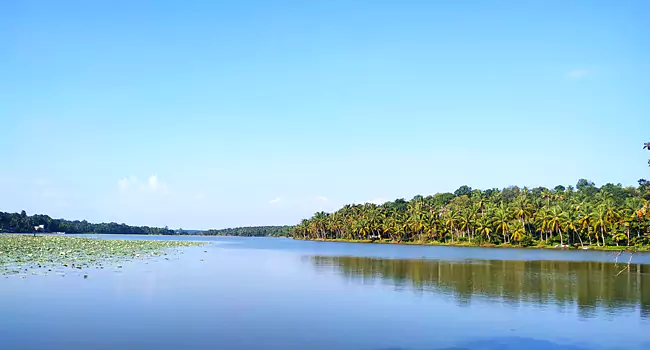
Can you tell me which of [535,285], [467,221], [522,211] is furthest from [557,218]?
[535,285]

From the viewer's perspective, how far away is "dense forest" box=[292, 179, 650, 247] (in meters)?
90.4

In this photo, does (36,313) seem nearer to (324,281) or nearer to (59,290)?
(59,290)

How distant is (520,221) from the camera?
4102 inches

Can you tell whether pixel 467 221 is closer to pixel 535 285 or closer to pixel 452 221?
pixel 452 221

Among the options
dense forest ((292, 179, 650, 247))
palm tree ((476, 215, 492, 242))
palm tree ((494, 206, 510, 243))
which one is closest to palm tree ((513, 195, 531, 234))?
dense forest ((292, 179, 650, 247))

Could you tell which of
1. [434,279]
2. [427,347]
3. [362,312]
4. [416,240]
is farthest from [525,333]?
[416,240]

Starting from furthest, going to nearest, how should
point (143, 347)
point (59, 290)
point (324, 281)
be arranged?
point (324, 281)
point (59, 290)
point (143, 347)

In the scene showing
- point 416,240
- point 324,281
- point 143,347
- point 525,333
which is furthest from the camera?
point 416,240

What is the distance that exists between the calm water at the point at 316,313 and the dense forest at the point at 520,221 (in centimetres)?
4719

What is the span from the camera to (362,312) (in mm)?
21078

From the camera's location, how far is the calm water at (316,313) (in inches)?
621

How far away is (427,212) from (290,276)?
102 meters

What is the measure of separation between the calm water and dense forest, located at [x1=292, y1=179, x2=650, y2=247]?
47.2 m

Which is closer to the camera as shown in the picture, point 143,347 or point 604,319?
point 143,347
